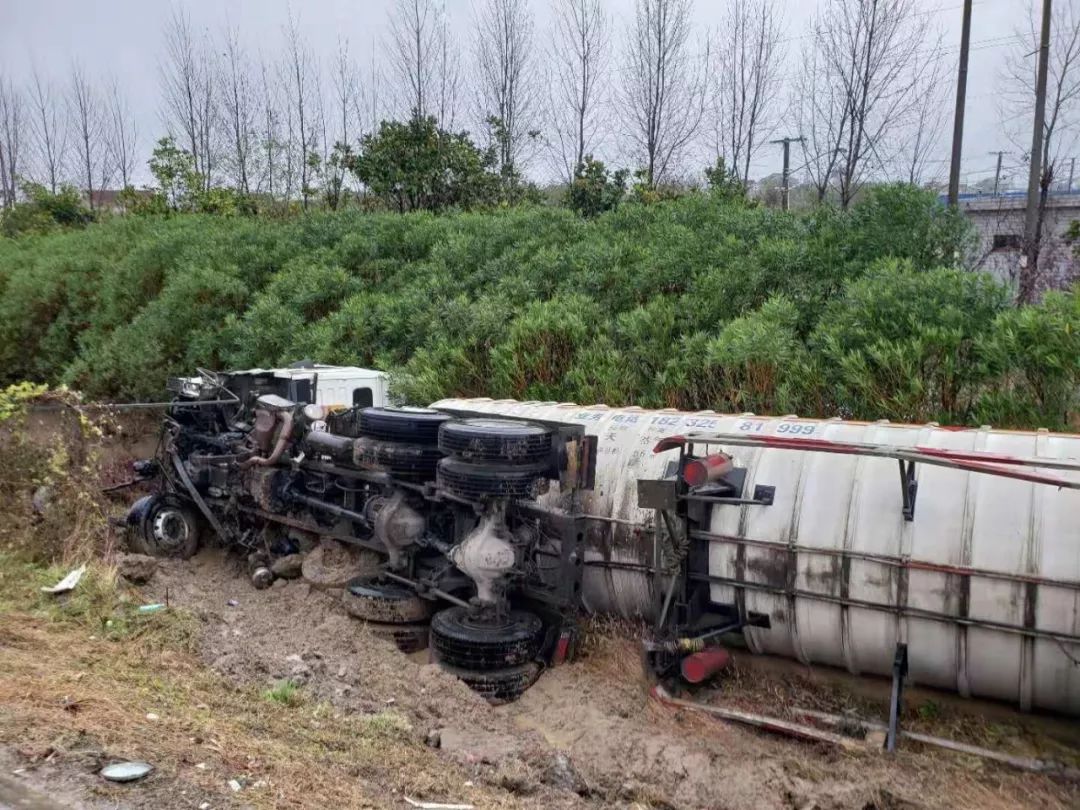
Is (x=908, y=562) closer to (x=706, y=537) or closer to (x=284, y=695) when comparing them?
(x=706, y=537)

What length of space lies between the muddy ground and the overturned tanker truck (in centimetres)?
30

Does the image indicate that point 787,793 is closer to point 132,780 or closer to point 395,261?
point 132,780

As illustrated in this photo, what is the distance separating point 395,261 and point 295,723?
1442cm

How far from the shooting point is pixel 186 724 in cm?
457

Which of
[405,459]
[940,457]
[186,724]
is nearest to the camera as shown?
[186,724]

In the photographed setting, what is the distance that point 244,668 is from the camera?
19.6 ft

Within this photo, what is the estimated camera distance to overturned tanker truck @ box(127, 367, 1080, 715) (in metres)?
5.27

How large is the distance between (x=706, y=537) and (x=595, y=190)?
623 inches

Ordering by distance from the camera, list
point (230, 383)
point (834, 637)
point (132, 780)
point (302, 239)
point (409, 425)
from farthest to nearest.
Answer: point (302, 239)
point (230, 383)
point (409, 425)
point (834, 637)
point (132, 780)

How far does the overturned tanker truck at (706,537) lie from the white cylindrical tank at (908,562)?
13 mm

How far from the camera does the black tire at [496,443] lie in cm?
643

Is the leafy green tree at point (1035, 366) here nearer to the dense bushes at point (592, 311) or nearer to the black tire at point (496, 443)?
the dense bushes at point (592, 311)

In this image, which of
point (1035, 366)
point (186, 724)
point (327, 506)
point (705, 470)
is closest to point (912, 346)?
point (1035, 366)

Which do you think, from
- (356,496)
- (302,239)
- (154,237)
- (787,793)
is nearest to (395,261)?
(302,239)
